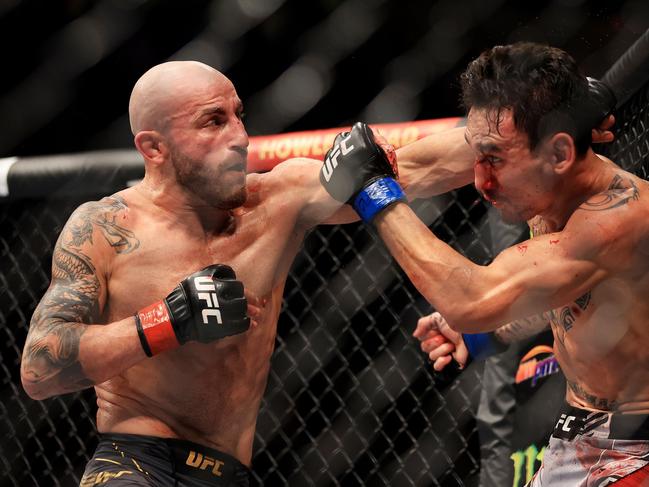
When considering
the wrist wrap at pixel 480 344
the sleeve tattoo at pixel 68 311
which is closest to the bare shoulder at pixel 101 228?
the sleeve tattoo at pixel 68 311

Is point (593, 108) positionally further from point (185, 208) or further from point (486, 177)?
point (185, 208)

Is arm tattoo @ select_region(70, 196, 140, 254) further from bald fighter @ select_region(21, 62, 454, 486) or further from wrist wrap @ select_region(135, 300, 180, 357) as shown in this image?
wrist wrap @ select_region(135, 300, 180, 357)

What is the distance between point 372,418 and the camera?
3.15m

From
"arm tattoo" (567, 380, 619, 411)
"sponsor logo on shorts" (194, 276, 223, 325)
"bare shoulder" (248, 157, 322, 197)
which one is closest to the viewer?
"sponsor logo on shorts" (194, 276, 223, 325)

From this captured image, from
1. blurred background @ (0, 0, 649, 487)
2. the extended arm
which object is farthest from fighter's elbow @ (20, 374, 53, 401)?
blurred background @ (0, 0, 649, 487)

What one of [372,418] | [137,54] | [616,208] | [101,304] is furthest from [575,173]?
[137,54]

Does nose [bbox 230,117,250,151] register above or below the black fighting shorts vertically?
above

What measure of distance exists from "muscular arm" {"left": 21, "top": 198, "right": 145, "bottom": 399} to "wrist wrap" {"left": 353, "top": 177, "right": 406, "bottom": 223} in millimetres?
452

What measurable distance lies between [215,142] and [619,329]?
32.3 inches

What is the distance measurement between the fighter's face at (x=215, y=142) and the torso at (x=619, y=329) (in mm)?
666

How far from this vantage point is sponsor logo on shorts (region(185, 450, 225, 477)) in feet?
5.73

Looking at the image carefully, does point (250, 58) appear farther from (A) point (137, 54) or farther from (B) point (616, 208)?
(B) point (616, 208)

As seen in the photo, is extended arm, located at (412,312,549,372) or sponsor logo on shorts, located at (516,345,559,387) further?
sponsor logo on shorts, located at (516,345,559,387)

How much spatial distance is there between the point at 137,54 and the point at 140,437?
205cm
